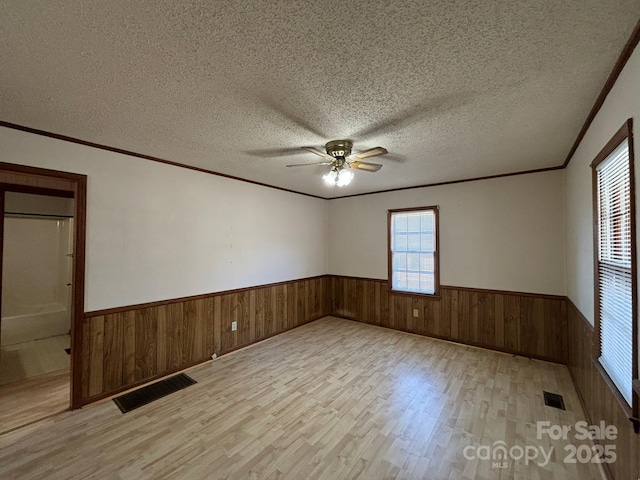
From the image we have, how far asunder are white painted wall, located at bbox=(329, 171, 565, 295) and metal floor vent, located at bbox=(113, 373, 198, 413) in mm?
3479

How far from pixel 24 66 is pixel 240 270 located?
297cm

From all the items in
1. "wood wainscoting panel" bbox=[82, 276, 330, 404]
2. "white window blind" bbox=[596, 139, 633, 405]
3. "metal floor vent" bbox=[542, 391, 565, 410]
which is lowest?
"metal floor vent" bbox=[542, 391, 565, 410]

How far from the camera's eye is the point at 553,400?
261 cm

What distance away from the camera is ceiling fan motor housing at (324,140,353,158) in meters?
2.53

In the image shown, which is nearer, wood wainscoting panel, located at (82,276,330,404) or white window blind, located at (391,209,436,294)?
wood wainscoting panel, located at (82,276,330,404)

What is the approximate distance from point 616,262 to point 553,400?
1.70 metres

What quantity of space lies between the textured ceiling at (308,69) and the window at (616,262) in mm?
485

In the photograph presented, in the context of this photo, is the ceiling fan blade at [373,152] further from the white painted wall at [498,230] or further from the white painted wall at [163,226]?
the white painted wall at [498,230]

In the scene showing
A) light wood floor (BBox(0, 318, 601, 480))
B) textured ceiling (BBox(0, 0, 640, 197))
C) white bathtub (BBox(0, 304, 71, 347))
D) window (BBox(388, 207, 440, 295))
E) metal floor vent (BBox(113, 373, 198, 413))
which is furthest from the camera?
window (BBox(388, 207, 440, 295))

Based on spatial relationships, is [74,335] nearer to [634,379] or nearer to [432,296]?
[634,379]

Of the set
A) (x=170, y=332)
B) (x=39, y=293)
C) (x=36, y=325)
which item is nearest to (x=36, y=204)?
(x=39, y=293)

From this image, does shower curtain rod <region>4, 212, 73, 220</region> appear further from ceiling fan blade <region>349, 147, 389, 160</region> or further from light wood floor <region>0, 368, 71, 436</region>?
ceiling fan blade <region>349, 147, 389, 160</region>

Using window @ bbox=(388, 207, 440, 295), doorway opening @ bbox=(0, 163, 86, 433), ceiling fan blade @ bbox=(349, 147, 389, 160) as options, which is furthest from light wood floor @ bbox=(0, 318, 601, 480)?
ceiling fan blade @ bbox=(349, 147, 389, 160)

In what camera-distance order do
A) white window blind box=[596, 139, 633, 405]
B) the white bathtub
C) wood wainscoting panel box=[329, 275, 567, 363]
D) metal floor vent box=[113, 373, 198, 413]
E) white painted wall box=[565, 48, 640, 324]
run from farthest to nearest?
the white bathtub < wood wainscoting panel box=[329, 275, 567, 363] < metal floor vent box=[113, 373, 198, 413] < white window blind box=[596, 139, 633, 405] < white painted wall box=[565, 48, 640, 324]
